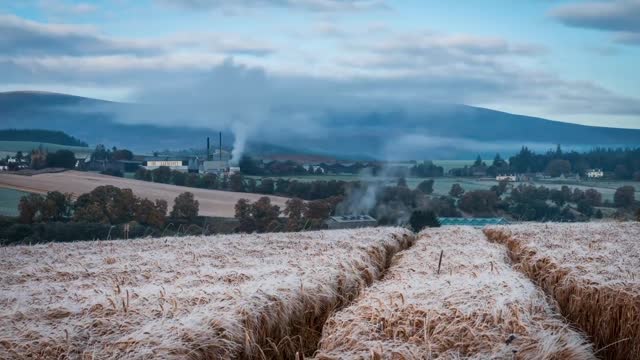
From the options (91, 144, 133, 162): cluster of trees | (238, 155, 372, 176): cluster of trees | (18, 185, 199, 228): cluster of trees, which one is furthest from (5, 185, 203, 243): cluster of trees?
(238, 155, 372, 176): cluster of trees

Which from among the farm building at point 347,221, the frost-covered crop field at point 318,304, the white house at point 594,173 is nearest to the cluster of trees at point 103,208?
the farm building at point 347,221

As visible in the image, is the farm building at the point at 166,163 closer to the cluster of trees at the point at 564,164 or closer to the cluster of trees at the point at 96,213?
the cluster of trees at the point at 96,213

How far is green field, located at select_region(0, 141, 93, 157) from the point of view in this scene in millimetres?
46247

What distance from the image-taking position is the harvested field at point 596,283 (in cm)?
930

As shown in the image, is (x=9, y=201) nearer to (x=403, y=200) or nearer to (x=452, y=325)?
(x=403, y=200)

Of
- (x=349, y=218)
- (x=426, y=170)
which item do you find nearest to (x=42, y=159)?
(x=349, y=218)

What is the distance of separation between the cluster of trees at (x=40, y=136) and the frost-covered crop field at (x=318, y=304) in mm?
40764

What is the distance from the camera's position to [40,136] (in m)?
53.4

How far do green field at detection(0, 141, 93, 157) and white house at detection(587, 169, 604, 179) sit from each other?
3670 cm

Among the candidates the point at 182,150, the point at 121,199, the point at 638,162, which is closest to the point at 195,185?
the point at 121,199

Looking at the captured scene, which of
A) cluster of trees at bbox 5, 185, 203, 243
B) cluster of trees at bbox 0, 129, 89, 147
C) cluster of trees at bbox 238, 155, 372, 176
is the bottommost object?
cluster of trees at bbox 5, 185, 203, 243

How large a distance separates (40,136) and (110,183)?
16.1 meters

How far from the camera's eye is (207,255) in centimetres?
1361

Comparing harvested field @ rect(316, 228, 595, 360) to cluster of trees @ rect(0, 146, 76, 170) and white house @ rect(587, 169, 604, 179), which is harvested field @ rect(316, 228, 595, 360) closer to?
cluster of trees @ rect(0, 146, 76, 170)
